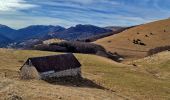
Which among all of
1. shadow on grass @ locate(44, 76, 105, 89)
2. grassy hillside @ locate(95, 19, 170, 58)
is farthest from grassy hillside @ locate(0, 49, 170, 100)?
grassy hillside @ locate(95, 19, 170, 58)

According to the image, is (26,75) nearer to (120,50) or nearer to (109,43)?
(120,50)

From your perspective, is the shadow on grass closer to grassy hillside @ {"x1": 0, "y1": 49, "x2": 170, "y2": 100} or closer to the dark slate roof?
grassy hillside @ {"x1": 0, "y1": 49, "x2": 170, "y2": 100}

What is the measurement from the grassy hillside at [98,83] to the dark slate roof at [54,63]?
12.1 ft

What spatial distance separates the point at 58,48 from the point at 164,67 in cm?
3876

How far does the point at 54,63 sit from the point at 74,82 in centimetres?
536

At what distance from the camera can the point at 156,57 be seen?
390ft

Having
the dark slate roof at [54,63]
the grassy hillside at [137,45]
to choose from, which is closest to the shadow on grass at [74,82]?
the dark slate roof at [54,63]

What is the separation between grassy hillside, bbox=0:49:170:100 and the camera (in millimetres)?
49122

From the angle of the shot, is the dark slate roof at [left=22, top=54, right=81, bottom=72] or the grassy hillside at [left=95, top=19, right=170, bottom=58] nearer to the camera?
the dark slate roof at [left=22, top=54, right=81, bottom=72]

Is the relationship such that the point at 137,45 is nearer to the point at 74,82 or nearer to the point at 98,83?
the point at 98,83

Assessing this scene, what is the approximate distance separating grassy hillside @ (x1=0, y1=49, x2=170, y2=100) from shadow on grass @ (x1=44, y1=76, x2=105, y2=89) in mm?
679

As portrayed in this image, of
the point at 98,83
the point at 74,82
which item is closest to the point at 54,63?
the point at 74,82

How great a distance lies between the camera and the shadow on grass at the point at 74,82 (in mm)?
69213

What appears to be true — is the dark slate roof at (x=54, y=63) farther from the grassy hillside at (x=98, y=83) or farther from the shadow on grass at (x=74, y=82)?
the grassy hillside at (x=98, y=83)
